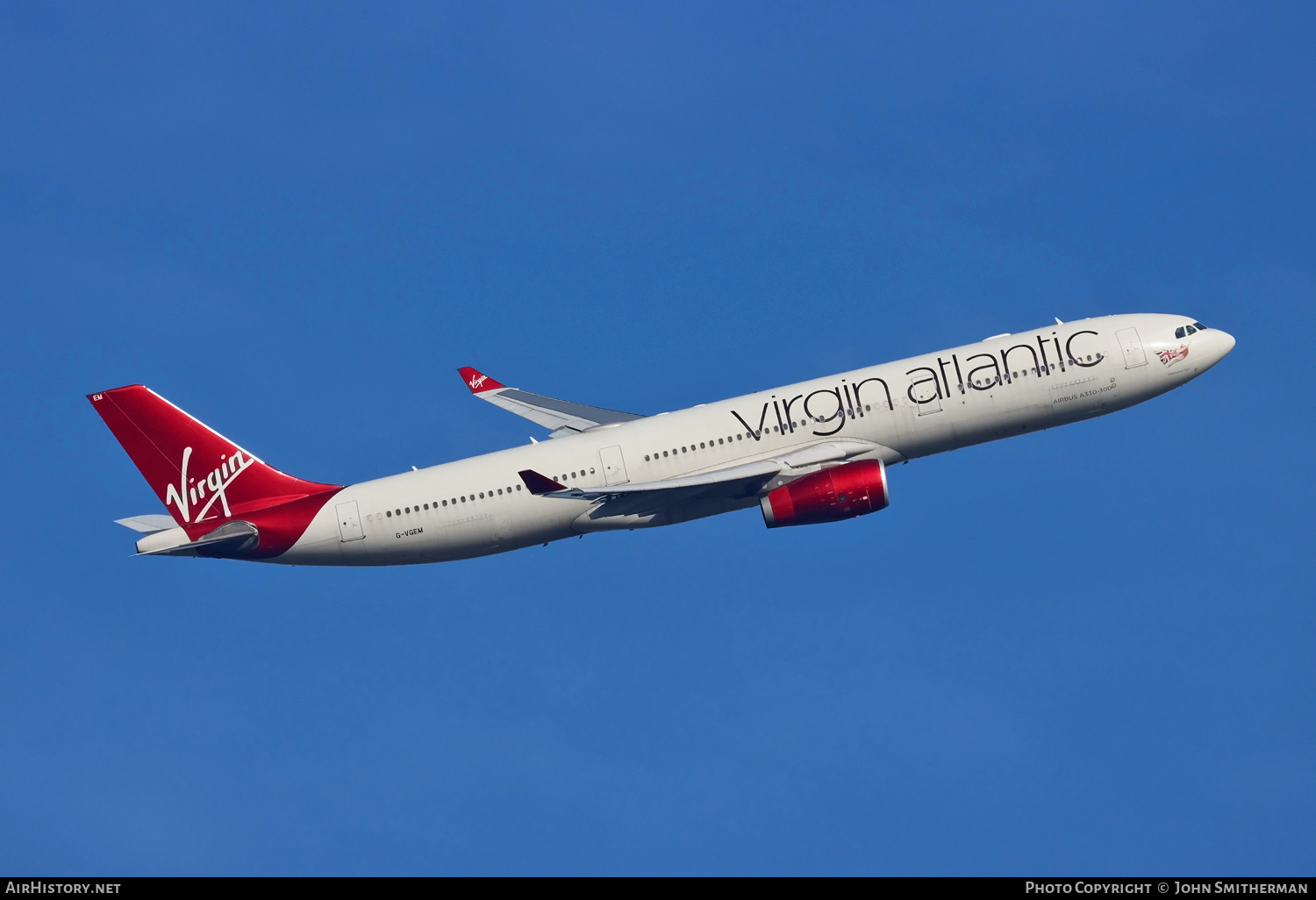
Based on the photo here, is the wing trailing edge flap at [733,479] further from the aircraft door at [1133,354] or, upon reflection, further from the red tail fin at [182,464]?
the red tail fin at [182,464]

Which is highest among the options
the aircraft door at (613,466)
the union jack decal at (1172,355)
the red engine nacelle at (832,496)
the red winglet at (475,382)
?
the red winglet at (475,382)

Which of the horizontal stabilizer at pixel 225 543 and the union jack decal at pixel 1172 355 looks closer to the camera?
the horizontal stabilizer at pixel 225 543

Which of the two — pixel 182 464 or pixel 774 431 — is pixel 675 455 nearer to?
pixel 774 431

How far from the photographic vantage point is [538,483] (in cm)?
7481

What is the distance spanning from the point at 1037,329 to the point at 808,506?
16.2m

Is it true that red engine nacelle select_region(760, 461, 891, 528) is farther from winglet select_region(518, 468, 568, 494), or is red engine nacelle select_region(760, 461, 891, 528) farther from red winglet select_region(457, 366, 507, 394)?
red winglet select_region(457, 366, 507, 394)

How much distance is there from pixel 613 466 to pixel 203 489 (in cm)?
Result: 2202

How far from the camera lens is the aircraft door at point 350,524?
80812mm

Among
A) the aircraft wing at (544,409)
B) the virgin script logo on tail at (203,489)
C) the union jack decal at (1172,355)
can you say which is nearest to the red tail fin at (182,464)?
the virgin script logo on tail at (203,489)

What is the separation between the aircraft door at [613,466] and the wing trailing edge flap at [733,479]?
403 mm

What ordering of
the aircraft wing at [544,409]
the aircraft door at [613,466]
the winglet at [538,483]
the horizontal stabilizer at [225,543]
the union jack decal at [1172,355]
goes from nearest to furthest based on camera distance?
the winglet at [538,483]
the aircraft door at [613,466]
the horizontal stabilizer at [225,543]
the union jack decal at [1172,355]
the aircraft wing at [544,409]

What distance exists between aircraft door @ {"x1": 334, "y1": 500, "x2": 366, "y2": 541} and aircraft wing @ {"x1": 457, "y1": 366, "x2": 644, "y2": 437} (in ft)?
38.2

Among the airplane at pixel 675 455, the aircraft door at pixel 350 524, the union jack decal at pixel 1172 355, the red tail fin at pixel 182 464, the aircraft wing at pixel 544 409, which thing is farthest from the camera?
the aircraft wing at pixel 544 409

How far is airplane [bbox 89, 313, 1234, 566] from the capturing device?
260 feet
